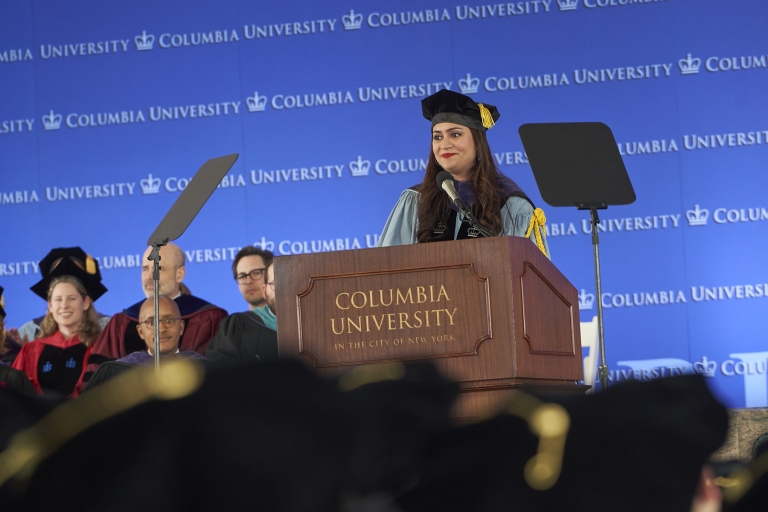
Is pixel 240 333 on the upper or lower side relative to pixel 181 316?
lower

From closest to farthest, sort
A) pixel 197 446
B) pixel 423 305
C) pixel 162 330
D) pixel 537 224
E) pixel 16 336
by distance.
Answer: pixel 197 446, pixel 423 305, pixel 537 224, pixel 162 330, pixel 16 336

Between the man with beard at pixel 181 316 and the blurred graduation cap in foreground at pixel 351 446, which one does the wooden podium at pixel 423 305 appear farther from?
the man with beard at pixel 181 316

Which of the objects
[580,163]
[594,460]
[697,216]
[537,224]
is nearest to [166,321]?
[537,224]

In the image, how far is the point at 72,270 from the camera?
18.1 feet

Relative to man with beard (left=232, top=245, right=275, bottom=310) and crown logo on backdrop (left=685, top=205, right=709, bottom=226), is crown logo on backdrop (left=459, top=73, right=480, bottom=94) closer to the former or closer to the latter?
crown logo on backdrop (left=685, top=205, right=709, bottom=226)

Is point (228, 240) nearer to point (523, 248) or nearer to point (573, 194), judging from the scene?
point (573, 194)

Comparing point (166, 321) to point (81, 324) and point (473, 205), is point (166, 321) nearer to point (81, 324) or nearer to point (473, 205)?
point (81, 324)

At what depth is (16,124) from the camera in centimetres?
717

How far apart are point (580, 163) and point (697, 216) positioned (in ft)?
11.2

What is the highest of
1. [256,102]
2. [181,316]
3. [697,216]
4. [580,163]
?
[256,102]

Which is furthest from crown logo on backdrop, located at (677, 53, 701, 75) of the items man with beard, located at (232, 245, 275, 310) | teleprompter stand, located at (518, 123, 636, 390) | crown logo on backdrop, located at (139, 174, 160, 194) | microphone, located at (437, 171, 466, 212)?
microphone, located at (437, 171, 466, 212)

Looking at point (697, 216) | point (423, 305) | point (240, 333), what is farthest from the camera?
point (697, 216)

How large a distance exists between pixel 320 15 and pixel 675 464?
705cm

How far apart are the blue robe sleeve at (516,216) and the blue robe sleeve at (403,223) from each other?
1.10 feet
